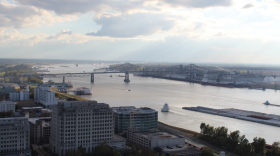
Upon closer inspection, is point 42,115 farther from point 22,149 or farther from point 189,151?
point 189,151

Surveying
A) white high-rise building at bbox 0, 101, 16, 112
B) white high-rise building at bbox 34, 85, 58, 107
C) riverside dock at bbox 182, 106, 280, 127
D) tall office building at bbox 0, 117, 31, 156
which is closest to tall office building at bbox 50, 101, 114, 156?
tall office building at bbox 0, 117, 31, 156

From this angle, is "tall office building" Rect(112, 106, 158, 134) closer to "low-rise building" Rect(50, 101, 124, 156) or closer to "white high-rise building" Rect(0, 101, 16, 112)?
"low-rise building" Rect(50, 101, 124, 156)

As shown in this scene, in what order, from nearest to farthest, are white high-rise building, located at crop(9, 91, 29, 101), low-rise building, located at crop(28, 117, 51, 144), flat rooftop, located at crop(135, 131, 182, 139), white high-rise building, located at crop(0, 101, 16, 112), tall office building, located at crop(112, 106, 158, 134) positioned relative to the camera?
1. flat rooftop, located at crop(135, 131, 182, 139)
2. low-rise building, located at crop(28, 117, 51, 144)
3. tall office building, located at crop(112, 106, 158, 134)
4. white high-rise building, located at crop(0, 101, 16, 112)
5. white high-rise building, located at crop(9, 91, 29, 101)

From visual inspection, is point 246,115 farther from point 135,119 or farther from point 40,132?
point 40,132

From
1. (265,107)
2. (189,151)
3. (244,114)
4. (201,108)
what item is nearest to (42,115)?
(189,151)

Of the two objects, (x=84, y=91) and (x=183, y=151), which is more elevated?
(x=84, y=91)


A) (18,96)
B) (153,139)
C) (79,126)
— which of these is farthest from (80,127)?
(18,96)

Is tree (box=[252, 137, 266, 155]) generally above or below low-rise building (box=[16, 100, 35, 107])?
below
